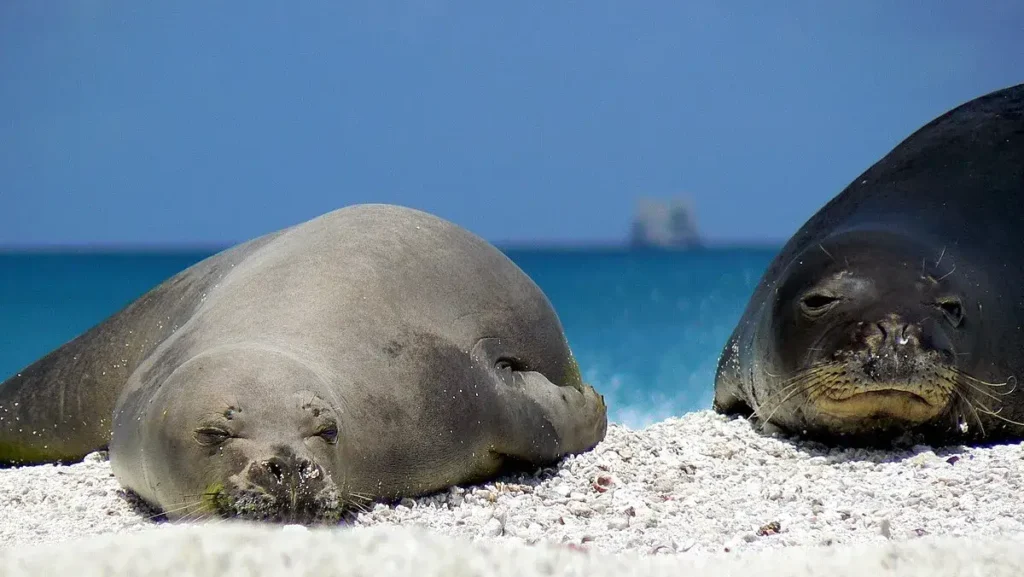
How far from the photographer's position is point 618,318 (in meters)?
32.8

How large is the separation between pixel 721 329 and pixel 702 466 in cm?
2329

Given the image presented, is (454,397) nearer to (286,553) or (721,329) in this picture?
(286,553)

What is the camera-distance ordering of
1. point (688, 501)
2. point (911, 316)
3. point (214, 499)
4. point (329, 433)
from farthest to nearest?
point (911, 316) → point (688, 501) → point (329, 433) → point (214, 499)

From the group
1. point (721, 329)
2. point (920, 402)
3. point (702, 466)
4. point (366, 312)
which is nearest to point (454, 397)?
point (366, 312)

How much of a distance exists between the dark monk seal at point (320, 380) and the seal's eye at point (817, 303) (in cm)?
110

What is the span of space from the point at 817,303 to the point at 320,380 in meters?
2.56

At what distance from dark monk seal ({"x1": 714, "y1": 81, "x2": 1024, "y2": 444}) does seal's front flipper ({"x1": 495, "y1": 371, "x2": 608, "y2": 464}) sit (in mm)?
990

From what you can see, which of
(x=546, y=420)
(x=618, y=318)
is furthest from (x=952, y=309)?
(x=618, y=318)

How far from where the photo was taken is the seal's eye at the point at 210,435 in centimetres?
359

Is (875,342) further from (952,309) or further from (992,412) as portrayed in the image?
(992,412)

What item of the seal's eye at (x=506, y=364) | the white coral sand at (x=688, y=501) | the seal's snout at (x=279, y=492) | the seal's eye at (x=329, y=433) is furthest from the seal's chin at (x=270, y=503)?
the seal's eye at (x=506, y=364)

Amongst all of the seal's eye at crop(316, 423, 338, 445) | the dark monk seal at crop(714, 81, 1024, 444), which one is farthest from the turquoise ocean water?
the seal's eye at crop(316, 423, 338, 445)

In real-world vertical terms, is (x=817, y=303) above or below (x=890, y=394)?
above

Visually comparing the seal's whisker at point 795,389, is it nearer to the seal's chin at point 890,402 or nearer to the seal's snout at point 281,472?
the seal's chin at point 890,402
